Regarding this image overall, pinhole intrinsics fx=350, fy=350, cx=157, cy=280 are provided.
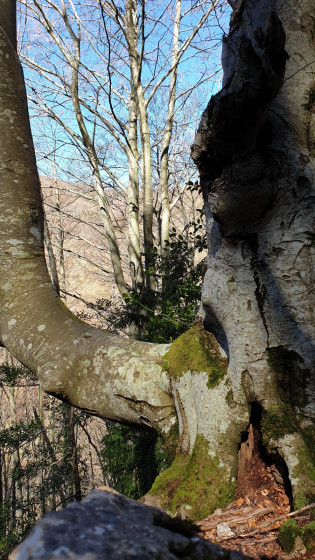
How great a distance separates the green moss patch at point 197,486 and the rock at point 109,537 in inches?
32.6

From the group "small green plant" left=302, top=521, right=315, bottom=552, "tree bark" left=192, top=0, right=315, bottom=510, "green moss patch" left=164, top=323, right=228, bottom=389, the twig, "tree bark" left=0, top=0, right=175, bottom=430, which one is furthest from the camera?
"tree bark" left=0, top=0, right=175, bottom=430

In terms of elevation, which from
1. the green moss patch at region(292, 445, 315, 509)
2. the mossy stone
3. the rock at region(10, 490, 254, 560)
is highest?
the rock at region(10, 490, 254, 560)

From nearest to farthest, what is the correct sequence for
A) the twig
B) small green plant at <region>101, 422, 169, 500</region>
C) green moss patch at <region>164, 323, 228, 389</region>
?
the twig < green moss patch at <region>164, 323, 228, 389</region> < small green plant at <region>101, 422, 169, 500</region>

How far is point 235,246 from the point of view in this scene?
1.89 m

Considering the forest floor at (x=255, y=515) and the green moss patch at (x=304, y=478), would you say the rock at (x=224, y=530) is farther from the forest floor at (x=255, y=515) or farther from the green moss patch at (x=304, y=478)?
the green moss patch at (x=304, y=478)

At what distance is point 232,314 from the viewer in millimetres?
1886

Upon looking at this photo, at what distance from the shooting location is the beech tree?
1.58 meters

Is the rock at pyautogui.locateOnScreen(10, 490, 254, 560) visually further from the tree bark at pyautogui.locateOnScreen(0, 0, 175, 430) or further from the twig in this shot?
the tree bark at pyautogui.locateOnScreen(0, 0, 175, 430)

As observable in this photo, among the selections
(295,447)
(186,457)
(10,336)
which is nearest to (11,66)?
(10,336)

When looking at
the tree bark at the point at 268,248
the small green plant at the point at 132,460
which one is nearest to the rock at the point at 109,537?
the tree bark at the point at 268,248

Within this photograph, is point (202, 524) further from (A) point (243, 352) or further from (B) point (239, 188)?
(B) point (239, 188)

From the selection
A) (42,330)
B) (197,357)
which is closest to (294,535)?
(197,357)

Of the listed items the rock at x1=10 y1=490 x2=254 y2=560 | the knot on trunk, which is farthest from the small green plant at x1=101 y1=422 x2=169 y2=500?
the rock at x1=10 y1=490 x2=254 y2=560

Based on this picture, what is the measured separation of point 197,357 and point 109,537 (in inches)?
54.5
